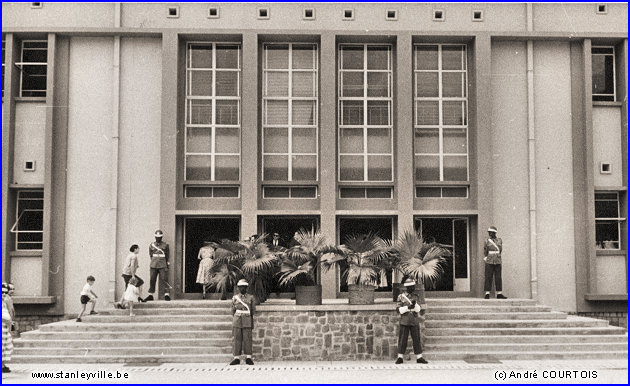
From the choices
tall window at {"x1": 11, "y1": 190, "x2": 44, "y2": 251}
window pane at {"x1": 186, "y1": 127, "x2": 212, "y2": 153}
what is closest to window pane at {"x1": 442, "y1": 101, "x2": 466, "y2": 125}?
window pane at {"x1": 186, "y1": 127, "x2": 212, "y2": 153}

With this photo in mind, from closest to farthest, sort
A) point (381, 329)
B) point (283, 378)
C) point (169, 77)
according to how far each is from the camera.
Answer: point (283, 378)
point (381, 329)
point (169, 77)

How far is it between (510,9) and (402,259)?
909cm

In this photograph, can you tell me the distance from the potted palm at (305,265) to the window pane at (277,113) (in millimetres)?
5599

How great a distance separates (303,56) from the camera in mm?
24656

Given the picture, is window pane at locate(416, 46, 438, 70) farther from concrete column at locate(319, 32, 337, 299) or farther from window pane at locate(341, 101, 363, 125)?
concrete column at locate(319, 32, 337, 299)

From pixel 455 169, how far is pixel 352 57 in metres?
4.33

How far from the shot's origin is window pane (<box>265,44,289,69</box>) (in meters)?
24.6

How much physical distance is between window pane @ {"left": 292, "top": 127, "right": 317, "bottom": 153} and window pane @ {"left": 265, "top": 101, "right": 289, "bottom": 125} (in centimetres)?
43

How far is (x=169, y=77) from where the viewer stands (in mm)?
23688

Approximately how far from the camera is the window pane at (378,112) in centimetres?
2456

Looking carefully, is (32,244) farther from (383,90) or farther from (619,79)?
(619,79)

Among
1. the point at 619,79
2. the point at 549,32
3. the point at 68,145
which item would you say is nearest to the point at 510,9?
the point at 549,32

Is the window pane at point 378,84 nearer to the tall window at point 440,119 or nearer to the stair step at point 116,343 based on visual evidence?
the tall window at point 440,119

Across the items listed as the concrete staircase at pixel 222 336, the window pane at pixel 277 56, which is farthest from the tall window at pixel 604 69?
the window pane at pixel 277 56
